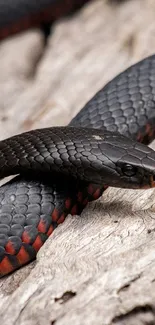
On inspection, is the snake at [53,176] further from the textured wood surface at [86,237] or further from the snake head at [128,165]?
the textured wood surface at [86,237]

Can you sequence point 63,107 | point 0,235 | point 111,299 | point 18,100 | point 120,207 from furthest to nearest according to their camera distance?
point 18,100 < point 63,107 < point 120,207 < point 0,235 < point 111,299

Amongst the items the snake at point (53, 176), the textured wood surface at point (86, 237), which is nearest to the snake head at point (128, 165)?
the snake at point (53, 176)

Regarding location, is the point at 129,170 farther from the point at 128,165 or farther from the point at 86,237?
the point at 86,237

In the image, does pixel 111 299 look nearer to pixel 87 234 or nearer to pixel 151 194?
pixel 87 234

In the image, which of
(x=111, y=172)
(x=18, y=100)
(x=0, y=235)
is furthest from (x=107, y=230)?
(x=18, y=100)

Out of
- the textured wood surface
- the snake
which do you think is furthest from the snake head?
the textured wood surface

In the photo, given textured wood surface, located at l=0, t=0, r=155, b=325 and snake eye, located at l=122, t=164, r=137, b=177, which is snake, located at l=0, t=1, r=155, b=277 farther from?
textured wood surface, located at l=0, t=0, r=155, b=325
